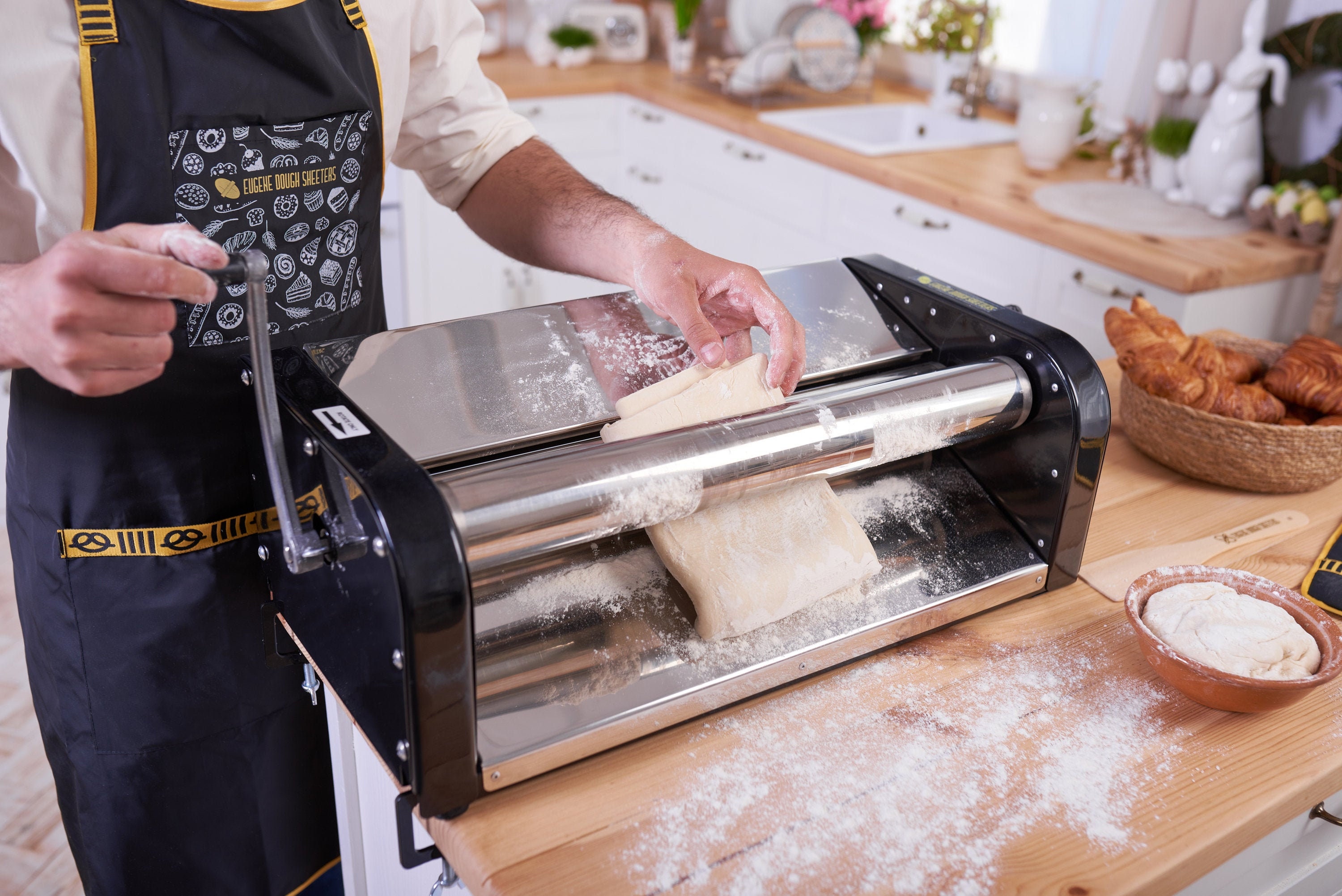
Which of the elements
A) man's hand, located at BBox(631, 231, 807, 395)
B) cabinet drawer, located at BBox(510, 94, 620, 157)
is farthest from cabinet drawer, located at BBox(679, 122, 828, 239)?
man's hand, located at BBox(631, 231, 807, 395)

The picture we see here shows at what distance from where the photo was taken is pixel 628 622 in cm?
75

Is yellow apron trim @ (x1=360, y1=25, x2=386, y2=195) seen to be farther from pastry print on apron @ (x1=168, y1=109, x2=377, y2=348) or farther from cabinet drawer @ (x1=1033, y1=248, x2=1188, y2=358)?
cabinet drawer @ (x1=1033, y1=248, x2=1188, y2=358)

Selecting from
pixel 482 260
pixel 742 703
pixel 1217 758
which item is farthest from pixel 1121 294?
pixel 482 260

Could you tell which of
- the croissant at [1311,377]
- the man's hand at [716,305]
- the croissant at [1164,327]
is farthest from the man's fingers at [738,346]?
the croissant at [1311,377]

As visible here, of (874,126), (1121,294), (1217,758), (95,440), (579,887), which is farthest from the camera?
(874,126)

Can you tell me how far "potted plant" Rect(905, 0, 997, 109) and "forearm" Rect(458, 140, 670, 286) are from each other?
1.82m

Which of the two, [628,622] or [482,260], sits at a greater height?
[628,622]

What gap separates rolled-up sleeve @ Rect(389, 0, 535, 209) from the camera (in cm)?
108

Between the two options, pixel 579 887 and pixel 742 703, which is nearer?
pixel 579 887

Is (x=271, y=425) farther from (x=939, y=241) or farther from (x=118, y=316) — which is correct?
(x=939, y=241)

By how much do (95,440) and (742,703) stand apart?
59cm

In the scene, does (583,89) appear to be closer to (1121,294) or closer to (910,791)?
(1121,294)

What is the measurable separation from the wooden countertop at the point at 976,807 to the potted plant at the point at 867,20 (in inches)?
94.5

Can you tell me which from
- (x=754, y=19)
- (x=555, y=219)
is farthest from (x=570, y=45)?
(x=555, y=219)
